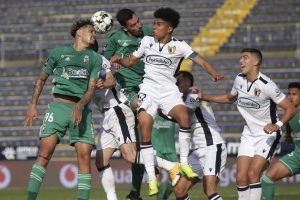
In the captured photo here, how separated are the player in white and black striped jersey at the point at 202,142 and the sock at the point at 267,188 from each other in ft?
3.07

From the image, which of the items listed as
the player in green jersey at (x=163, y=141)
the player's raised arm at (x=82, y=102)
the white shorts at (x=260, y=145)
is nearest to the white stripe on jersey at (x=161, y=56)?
the player's raised arm at (x=82, y=102)

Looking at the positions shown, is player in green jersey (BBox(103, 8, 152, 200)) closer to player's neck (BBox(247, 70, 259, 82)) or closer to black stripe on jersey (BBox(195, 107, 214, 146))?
black stripe on jersey (BBox(195, 107, 214, 146))

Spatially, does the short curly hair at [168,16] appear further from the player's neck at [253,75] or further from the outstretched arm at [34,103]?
the outstretched arm at [34,103]

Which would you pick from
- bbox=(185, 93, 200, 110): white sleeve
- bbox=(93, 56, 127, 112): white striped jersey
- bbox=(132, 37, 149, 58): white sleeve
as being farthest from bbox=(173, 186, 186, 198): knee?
bbox=(132, 37, 149, 58): white sleeve

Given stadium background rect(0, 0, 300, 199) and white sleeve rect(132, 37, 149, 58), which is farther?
stadium background rect(0, 0, 300, 199)

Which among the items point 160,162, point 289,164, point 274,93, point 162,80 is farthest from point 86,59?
point 289,164

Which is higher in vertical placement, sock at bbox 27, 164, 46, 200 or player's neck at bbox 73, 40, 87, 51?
player's neck at bbox 73, 40, 87, 51

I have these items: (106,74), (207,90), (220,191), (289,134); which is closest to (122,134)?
(106,74)

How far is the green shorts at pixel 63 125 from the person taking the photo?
42.0 ft

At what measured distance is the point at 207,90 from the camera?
25.7 metres

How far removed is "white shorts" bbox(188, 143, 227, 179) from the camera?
1360 cm

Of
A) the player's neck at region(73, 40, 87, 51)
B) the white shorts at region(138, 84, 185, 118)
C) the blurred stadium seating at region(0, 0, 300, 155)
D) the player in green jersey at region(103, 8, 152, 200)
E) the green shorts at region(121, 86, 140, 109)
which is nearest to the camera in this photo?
the player's neck at region(73, 40, 87, 51)

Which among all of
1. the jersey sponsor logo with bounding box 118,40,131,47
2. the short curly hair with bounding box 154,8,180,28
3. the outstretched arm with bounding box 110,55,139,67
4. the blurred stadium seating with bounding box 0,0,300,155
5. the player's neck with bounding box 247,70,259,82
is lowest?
the player's neck with bounding box 247,70,259,82

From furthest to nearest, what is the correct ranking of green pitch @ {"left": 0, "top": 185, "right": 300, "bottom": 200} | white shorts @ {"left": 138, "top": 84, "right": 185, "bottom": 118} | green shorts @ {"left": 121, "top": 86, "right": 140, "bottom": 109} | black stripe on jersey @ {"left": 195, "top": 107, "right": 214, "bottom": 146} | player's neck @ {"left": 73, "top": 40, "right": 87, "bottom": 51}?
green pitch @ {"left": 0, "top": 185, "right": 300, "bottom": 200} < green shorts @ {"left": 121, "top": 86, "right": 140, "bottom": 109} < black stripe on jersey @ {"left": 195, "top": 107, "right": 214, "bottom": 146} < white shorts @ {"left": 138, "top": 84, "right": 185, "bottom": 118} < player's neck @ {"left": 73, "top": 40, "right": 87, "bottom": 51}
